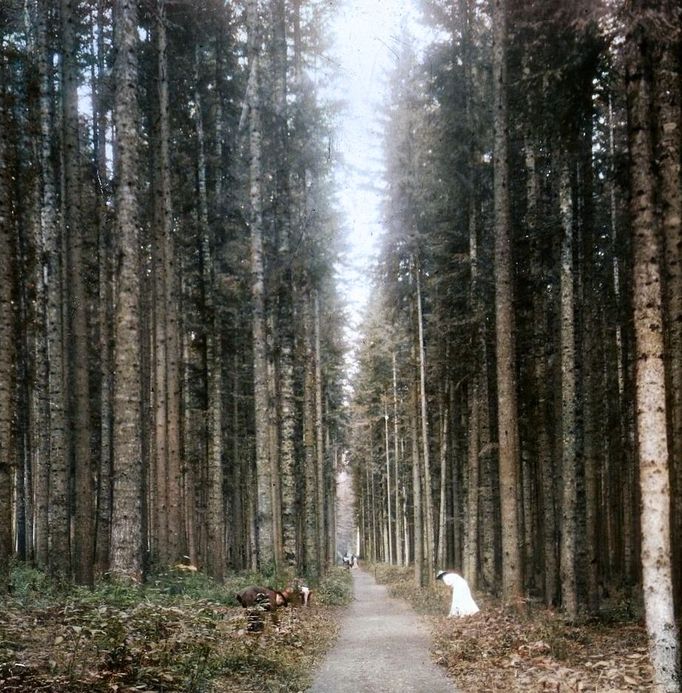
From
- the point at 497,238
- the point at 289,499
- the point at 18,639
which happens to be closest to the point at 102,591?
the point at 18,639

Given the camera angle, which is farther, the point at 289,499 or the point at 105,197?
the point at 105,197

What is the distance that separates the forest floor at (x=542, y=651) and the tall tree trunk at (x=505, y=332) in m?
1.22

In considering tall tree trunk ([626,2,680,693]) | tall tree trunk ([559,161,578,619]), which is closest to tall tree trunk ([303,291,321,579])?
tall tree trunk ([559,161,578,619])

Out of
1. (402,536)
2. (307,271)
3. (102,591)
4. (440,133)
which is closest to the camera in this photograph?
(102,591)

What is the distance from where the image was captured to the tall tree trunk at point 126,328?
33.2ft

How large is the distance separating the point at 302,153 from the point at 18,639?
696 inches

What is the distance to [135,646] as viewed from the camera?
7.08 m

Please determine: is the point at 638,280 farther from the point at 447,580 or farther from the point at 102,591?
the point at 447,580

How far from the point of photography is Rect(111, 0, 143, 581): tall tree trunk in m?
10.1

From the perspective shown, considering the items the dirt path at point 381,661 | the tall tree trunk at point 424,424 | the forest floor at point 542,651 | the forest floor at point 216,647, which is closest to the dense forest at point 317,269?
the tall tree trunk at point 424,424

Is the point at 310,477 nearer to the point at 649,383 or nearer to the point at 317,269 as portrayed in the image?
the point at 317,269

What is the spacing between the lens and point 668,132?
9273 mm

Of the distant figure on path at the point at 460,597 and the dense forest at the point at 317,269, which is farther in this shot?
the distant figure on path at the point at 460,597

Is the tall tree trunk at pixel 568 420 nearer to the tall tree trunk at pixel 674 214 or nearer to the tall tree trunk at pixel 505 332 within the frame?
the tall tree trunk at pixel 505 332
